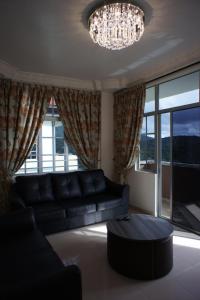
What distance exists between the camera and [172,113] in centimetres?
384

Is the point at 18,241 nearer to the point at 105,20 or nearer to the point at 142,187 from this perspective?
the point at 105,20

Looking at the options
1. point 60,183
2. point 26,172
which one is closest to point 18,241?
point 60,183

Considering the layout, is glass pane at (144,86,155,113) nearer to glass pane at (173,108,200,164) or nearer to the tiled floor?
glass pane at (173,108,200,164)

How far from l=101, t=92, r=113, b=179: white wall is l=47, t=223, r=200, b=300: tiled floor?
6.94 ft

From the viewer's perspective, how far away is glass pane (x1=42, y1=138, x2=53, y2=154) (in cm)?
452

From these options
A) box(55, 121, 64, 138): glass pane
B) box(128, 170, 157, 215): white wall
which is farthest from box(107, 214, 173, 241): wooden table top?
box(55, 121, 64, 138): glass pane

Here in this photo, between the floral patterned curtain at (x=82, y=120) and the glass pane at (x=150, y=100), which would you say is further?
the floral patterned curtain at (x=82, y=120)

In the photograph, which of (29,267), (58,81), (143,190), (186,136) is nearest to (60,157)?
(58,81)

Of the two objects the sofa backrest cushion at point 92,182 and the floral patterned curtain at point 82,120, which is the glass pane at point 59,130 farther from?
the sofa backrest cushion at point 92,182

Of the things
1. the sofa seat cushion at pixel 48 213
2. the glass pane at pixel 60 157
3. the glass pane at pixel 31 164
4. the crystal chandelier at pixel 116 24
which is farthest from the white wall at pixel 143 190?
the crystal chandelier at pixel 116 24

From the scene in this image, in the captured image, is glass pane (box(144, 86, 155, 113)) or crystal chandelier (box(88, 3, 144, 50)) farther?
glass pane (box(144, 86, 155, 113))

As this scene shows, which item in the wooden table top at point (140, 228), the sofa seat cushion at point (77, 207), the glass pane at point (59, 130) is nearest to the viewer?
the wooden table top at point (140, 228)

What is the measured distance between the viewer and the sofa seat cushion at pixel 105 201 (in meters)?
3.73

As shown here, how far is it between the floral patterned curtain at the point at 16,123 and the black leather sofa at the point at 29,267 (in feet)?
5.20
